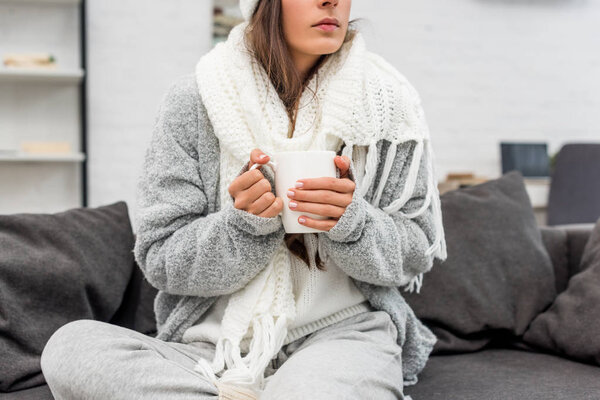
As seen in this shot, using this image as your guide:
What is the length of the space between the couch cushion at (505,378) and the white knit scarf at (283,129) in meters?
0.25

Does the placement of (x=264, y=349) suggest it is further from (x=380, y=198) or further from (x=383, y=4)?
(x=383, y=4)

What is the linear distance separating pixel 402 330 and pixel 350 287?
127mm

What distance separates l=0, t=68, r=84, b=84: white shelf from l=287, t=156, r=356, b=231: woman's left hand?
2116 millimetres

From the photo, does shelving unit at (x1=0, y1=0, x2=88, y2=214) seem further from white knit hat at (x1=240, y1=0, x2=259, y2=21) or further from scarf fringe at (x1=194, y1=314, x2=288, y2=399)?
scarf fringe at (x1=194, y1=314, x2=288, y2=399)

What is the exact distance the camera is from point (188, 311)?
1.14 meters

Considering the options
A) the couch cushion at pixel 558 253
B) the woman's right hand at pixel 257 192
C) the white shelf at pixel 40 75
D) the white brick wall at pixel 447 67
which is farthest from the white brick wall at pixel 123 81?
the woman's right hand at pixel 257 192

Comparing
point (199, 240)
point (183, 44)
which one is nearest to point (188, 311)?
point (199, 240)

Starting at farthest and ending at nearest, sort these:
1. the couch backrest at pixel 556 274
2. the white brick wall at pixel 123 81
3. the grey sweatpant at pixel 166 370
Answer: the white brick wall at pixel 123 81 → the couch backrest at pixel 556 274 → the grey sweatpant at pixel 166 370

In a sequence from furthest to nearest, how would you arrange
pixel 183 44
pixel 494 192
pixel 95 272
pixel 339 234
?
pixel 183 44, pixel 494 192, pixel 95 272, pixel 339 234

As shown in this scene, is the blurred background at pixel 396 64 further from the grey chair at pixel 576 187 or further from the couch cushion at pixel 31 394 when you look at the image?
the couch cushion at pixel 31 394

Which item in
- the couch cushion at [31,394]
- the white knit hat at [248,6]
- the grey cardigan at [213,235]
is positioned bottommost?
the couch cushion at [31,394]

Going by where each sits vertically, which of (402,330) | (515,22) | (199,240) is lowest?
(402,330)

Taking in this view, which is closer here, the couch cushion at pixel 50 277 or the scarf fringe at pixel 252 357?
the scarf fringe at pixel 252 357

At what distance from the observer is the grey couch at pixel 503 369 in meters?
1.14
